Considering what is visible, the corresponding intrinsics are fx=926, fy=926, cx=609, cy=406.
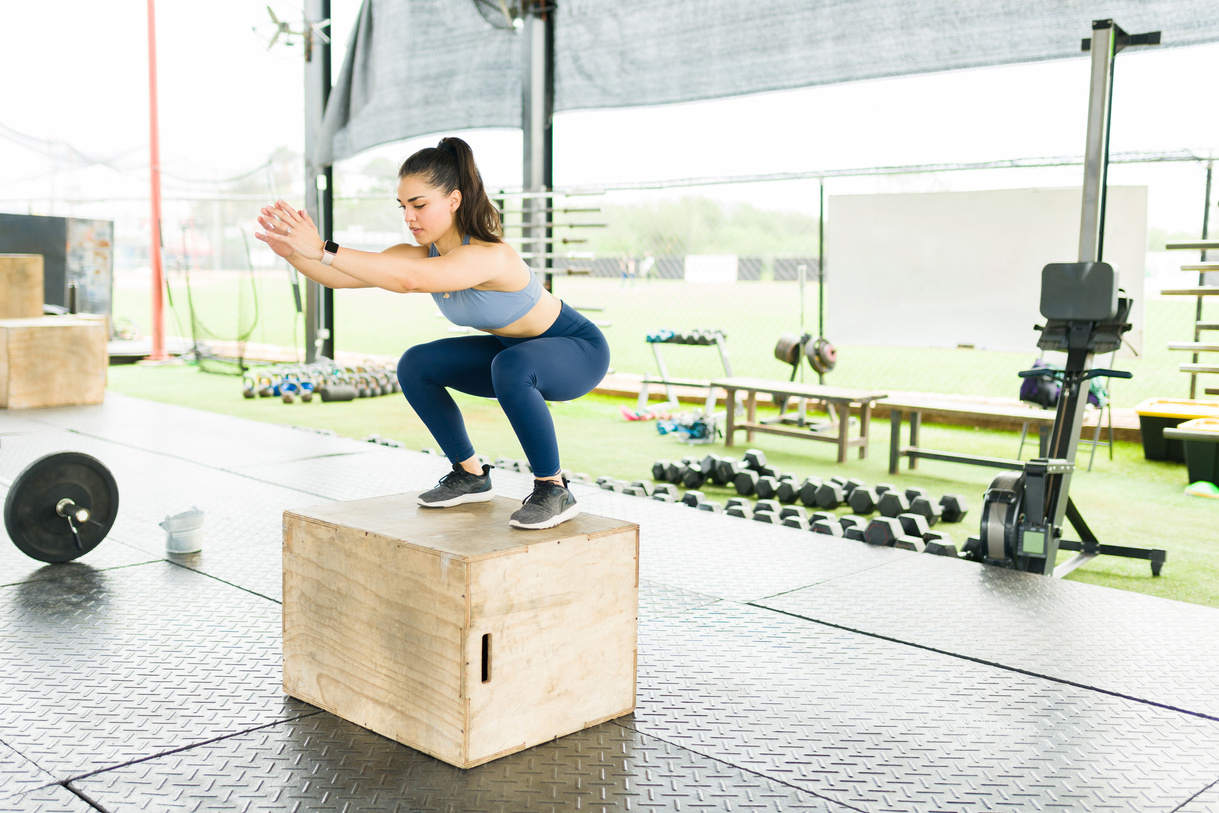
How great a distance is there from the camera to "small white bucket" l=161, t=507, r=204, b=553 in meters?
3.01

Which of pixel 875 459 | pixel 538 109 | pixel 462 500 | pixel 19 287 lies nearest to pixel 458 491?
pixel 462 500

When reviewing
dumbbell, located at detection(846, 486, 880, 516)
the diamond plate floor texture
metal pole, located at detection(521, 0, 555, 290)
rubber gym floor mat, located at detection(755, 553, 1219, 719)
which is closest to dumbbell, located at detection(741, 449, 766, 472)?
dumbbell, located at detection(846, 486, 880, 516)

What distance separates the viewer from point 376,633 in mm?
1783

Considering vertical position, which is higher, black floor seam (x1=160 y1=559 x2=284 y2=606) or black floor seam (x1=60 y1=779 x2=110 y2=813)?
black floor seam (x1=160 y1=559 x2=284 y2=606)

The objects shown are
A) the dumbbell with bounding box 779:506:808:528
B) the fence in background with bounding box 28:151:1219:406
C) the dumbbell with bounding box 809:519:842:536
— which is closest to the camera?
the dumbbell with bounding box 809:519:842:536

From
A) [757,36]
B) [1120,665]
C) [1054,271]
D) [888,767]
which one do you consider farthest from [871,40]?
[888,767]

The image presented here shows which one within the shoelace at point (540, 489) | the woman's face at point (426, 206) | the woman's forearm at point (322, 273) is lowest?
the shoelace at point (540, 489)

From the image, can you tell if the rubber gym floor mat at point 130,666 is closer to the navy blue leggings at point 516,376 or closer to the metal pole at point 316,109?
the navy blue leggings at point 516,376

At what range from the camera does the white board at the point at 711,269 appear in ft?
27.1

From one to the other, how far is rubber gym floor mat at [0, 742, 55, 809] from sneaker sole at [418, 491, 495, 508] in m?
0.84

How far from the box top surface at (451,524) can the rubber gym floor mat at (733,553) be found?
94cm

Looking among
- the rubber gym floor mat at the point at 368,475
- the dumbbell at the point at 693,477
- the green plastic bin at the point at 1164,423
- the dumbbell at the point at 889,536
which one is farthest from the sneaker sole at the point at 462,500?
the green plastic bin at the point at 1164,423

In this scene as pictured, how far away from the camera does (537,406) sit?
1947 mm

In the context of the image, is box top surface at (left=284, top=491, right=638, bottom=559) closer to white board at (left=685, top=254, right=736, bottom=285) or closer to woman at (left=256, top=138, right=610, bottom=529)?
woman at (left=256, top=138, right=610, bottom=529)
